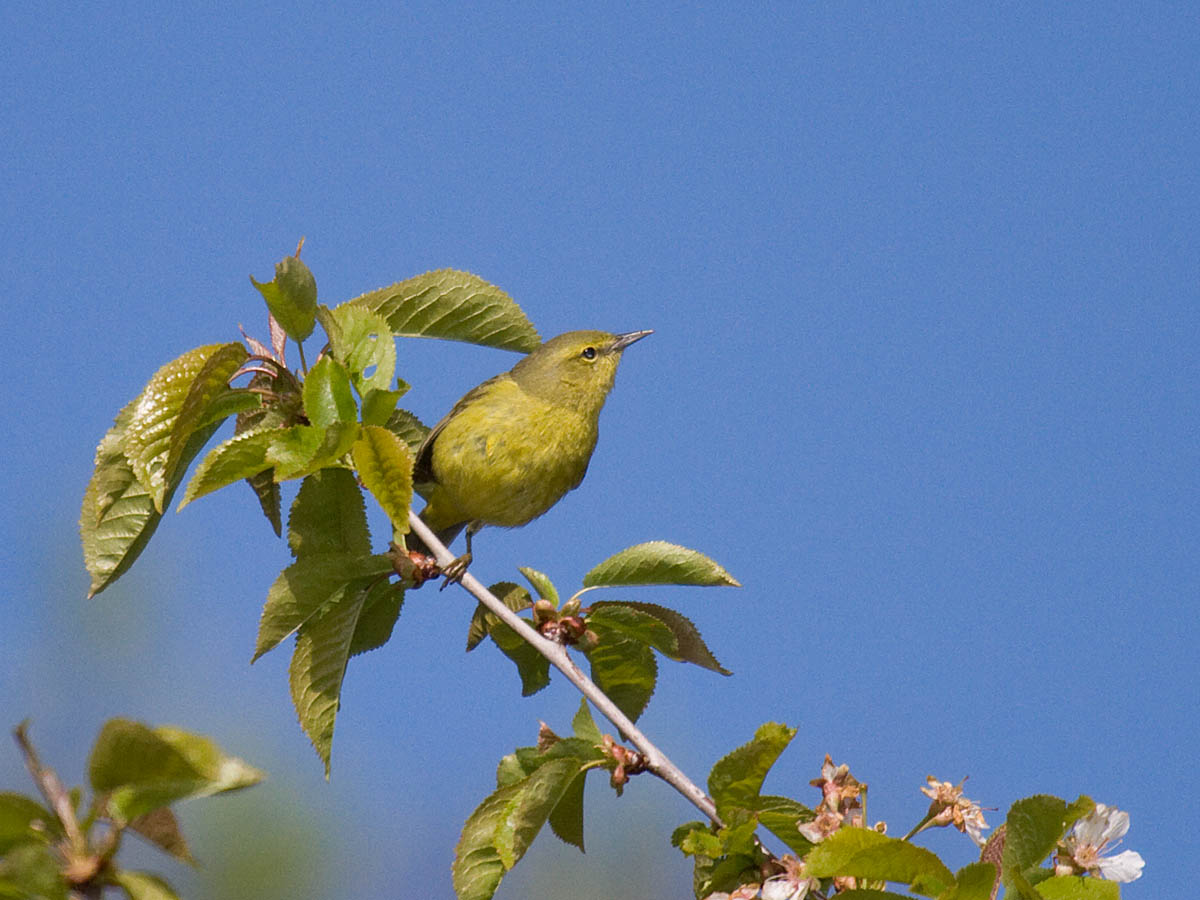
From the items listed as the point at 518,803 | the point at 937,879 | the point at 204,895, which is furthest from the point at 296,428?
the point at 204,895

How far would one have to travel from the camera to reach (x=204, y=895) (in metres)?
11.9

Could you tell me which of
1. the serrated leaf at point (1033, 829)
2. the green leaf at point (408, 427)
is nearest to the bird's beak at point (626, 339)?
the green leaf at point (408, 427)

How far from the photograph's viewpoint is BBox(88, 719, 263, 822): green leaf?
6.35 feet

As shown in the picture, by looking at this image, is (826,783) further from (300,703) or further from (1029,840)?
(300,703)

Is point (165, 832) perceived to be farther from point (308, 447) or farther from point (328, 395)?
point (328, 395)

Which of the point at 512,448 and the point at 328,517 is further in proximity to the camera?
the point at 512,448

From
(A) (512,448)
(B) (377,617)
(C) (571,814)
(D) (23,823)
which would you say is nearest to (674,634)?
(C) (571,814)

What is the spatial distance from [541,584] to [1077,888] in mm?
1599

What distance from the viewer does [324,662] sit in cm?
343

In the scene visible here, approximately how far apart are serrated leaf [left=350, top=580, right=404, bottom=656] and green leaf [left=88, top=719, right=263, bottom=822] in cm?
156

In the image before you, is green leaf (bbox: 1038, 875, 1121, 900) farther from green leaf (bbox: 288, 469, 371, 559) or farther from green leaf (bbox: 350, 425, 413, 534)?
green leaf (bbox: 288, 469, 371, 559)

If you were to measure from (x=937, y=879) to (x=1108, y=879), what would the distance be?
433 mm

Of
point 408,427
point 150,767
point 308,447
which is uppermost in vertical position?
point 408,427

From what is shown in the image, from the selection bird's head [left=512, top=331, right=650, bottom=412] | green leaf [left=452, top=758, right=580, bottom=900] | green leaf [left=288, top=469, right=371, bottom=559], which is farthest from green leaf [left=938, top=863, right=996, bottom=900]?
bird's head [left=512, top=331, right=650, bottom=412]
